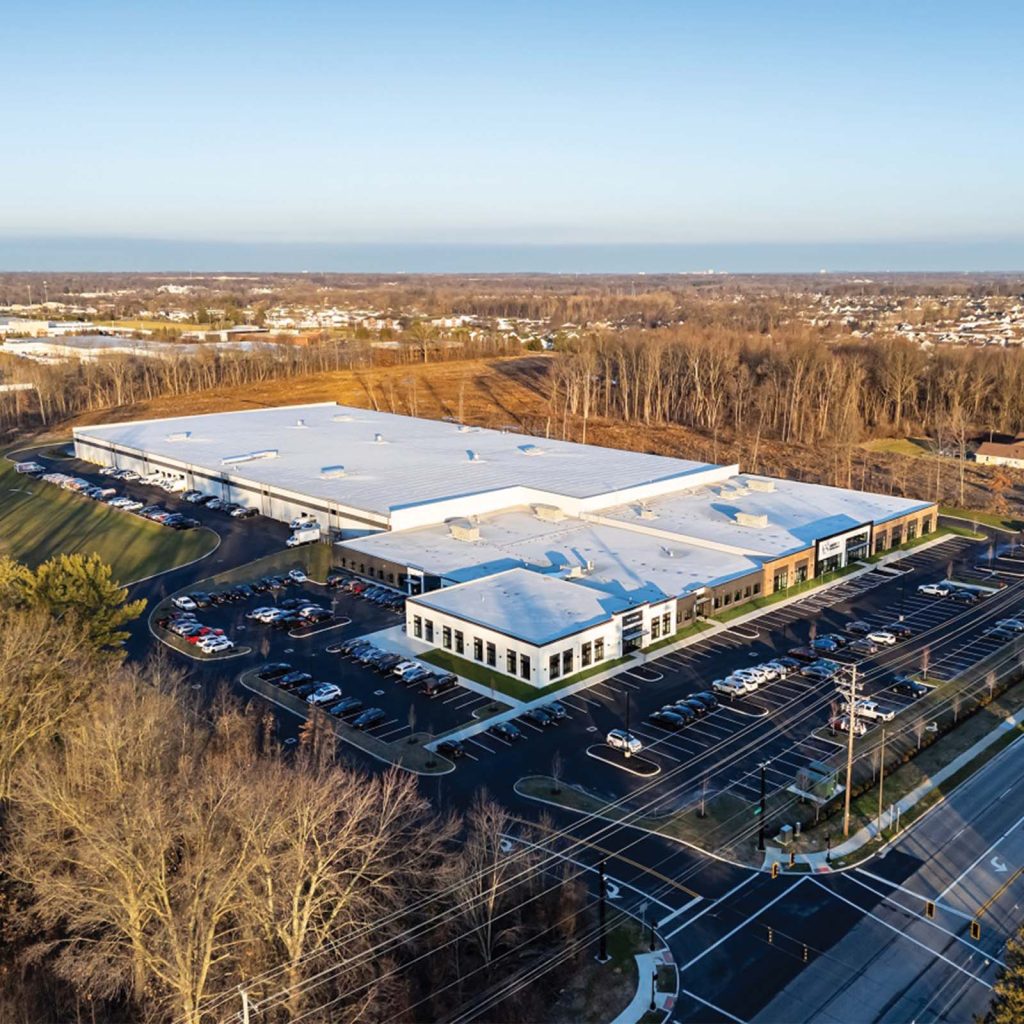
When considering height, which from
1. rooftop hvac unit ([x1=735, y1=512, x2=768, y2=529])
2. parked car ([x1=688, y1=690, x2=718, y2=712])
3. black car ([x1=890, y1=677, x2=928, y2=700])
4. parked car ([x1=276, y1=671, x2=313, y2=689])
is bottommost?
black car ([x1=890, y1=677, x2=928, y2=700])

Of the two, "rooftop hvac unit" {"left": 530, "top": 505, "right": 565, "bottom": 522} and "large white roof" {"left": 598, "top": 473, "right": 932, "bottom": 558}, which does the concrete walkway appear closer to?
"large white roof" {"left": 598, "top": 473, "right": 932, "bottom": 558}

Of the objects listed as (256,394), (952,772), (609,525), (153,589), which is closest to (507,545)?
(609,525)

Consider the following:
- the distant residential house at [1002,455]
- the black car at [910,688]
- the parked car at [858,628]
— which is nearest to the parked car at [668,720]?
the black car at [910,688]

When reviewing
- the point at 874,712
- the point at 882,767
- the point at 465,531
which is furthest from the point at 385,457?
the point at 882,767

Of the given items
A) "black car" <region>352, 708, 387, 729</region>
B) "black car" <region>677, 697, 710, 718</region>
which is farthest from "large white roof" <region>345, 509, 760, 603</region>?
"black car" <region>352, 708, 387, 729</region>

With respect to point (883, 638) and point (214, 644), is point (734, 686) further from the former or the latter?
point (214, 644)

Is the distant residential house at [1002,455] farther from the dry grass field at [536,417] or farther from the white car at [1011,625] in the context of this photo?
the white car at [1011,625]
